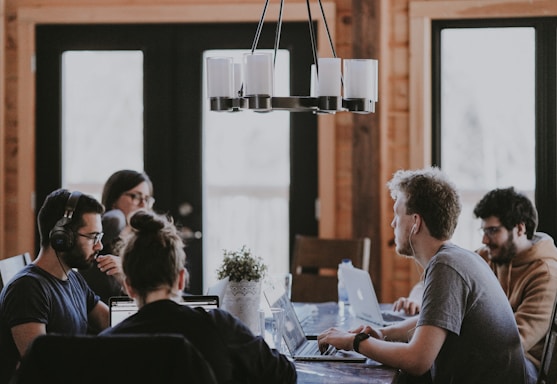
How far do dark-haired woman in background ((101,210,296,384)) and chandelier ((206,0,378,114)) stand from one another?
3.00ft

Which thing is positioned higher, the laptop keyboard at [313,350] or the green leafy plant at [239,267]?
the green leafy plant at [239,267]

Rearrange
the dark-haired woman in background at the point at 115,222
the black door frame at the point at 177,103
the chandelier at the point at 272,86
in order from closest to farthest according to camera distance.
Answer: the chandelier at the point at 272,86 < the dark-haired woman in background at the point at 115,222 < the black door frame at the point at 177,103

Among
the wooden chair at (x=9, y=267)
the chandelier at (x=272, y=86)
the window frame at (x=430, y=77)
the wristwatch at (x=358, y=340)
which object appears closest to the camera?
the wristwatch at (x=358, y=340)

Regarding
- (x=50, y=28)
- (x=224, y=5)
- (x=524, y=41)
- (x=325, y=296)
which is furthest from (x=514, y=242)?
(x=50, y=28)

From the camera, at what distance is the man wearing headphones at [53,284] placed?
2.63 meters

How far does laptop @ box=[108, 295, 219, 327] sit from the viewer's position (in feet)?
9.11

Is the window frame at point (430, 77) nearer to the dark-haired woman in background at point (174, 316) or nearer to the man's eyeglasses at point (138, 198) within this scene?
the man's eyeglasses at point (138, 198)

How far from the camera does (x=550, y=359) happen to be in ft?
9.69

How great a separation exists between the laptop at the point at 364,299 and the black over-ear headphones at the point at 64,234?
1164 mm

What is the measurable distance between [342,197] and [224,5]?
136 centimetres

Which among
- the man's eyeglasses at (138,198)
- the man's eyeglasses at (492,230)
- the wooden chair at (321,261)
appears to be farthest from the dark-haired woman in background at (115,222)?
the man's eyeglasses at (492,230)

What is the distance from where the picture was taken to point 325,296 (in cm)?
446

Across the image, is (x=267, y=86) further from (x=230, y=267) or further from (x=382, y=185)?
(x=382, y=185)

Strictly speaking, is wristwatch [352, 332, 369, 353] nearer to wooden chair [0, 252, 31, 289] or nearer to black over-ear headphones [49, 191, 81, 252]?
black over-ear headphones [49, 191, 81, 252]
